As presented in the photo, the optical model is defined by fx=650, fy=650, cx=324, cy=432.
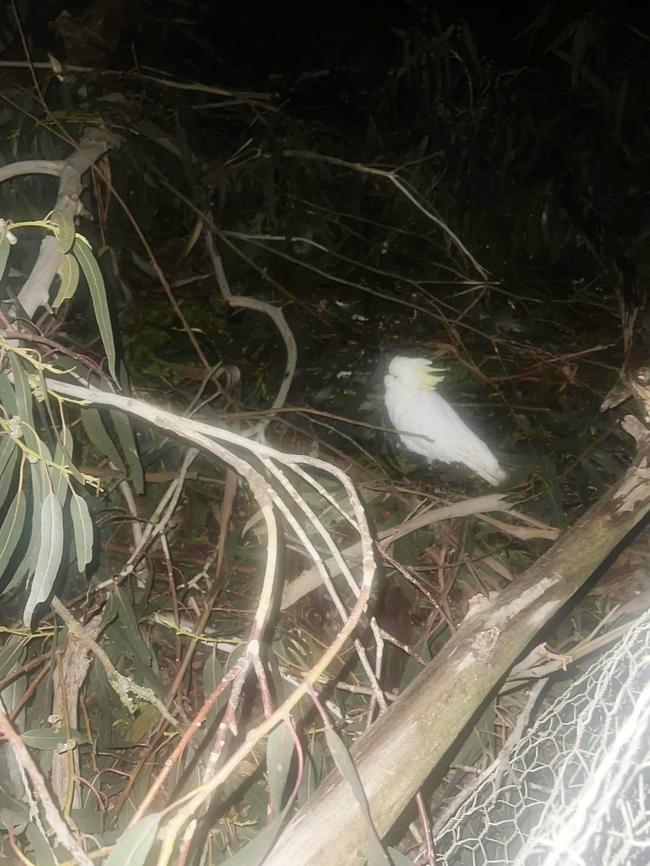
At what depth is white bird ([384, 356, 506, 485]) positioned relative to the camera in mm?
1444

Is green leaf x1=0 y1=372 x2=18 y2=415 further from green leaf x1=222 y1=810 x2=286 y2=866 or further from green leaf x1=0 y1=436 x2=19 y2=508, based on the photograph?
green leaf x1=222 y1=810 x2=286 y2=866

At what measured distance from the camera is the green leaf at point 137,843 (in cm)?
41

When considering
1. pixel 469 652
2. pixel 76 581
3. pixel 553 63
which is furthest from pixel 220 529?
pixel 553 63

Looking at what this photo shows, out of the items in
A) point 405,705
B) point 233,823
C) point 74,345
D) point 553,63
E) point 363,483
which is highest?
point 553,63

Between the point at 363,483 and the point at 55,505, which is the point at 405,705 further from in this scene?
the point at 363,483

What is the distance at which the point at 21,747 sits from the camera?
0.44 meters

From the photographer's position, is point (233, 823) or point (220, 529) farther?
point (220, 529)

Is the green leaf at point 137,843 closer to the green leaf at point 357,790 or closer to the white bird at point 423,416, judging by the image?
the green leaf at point 357,790

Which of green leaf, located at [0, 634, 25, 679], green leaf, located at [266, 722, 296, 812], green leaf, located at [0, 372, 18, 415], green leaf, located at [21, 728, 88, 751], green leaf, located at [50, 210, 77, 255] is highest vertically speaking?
green leaf, located at [50, 210, 77, 255]

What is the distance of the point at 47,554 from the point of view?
639 mm

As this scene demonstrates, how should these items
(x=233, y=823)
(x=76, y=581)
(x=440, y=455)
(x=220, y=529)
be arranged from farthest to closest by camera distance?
(x=440, y=455), (x=220, y=529), (x=76, y=581), (x=233, y=823)

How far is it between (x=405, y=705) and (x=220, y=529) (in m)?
0.81

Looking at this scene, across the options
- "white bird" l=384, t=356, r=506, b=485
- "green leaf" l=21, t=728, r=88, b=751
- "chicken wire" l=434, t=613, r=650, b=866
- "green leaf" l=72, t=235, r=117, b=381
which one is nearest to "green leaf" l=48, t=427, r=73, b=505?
"green leaf" l=72, t=235, r=117, b=381

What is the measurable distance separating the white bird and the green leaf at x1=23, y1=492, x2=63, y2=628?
0.90 metres
